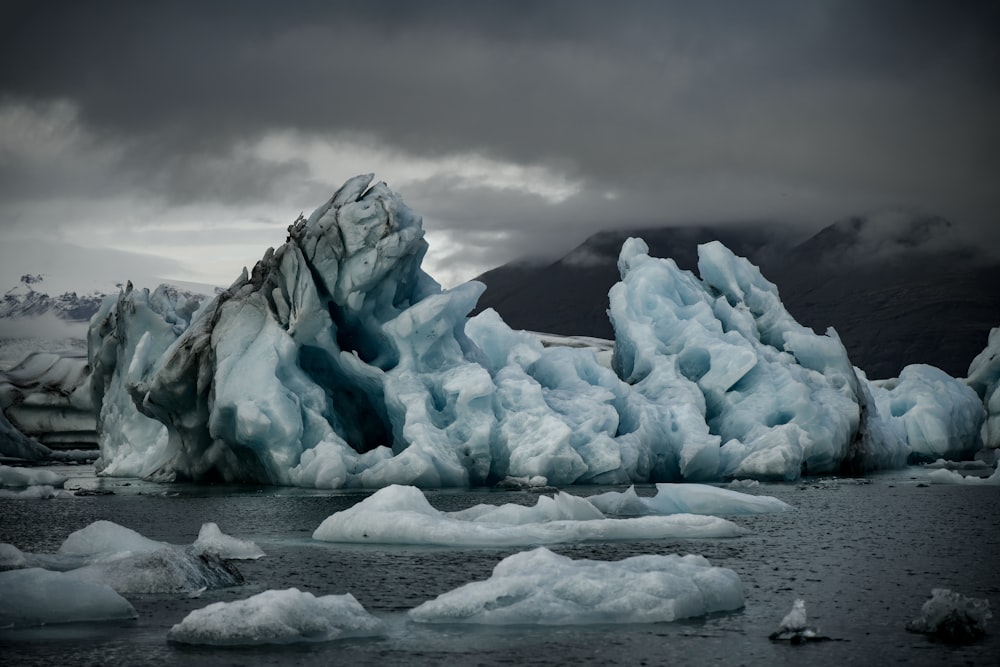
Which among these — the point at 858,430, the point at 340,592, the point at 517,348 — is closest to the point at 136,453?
the point at 517,348

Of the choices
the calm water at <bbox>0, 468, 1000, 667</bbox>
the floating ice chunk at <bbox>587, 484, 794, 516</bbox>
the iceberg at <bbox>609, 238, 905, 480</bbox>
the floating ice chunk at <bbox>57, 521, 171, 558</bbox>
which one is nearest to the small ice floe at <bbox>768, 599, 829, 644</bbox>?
the calm water at <bbox>0, 468, 1000, 667</bbox>

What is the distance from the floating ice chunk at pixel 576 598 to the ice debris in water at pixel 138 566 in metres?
3.06

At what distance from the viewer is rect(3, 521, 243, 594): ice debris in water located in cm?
1310

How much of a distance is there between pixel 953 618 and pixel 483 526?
26.2 ft

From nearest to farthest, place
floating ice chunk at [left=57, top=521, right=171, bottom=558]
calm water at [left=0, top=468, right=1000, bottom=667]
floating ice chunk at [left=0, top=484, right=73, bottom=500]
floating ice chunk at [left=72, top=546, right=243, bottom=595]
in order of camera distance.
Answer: calm water at [left=0, top=468, right=1000, bottom=667], floating ice chunk at [left=72, top=546, right=243, bottom=595], floating ice chunk at [left=57, top=521, right=171, bottom=558], floating ice chunk at [left=0, top=484, right=73, bottom=500]

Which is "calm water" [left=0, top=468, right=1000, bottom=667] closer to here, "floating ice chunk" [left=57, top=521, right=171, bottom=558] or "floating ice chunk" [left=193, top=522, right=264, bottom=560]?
"floating ice chunk" [left=193, top=522, right=264, bottom=560]

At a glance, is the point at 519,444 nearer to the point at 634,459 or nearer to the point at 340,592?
the point at 634,459

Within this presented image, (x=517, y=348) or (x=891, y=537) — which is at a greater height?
(x=517, y=348)

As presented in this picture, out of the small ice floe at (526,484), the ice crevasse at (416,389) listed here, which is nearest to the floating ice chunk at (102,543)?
the ice crevasse at (416,389)

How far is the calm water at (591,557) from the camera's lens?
33.5 feet

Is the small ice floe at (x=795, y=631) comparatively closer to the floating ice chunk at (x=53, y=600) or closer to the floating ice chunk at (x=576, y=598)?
the floating ice chunk at (x=576, y=598)

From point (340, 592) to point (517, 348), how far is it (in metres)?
20.4

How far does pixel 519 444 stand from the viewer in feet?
94.9

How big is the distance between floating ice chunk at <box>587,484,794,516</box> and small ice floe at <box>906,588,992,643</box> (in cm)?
1007
